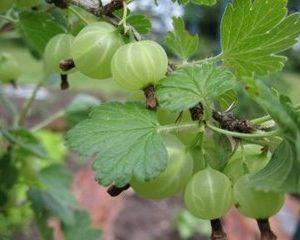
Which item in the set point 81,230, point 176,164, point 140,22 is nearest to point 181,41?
point 140,22

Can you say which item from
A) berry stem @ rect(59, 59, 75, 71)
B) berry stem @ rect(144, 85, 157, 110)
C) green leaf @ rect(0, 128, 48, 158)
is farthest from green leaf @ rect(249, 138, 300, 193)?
green leaf @ rect(0, 128, 48, 158)

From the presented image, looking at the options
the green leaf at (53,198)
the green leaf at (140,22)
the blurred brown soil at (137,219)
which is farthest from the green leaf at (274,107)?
the blurred brown soil at (137,219)

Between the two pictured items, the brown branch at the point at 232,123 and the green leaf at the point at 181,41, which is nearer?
the brown branch at the point at 232,123

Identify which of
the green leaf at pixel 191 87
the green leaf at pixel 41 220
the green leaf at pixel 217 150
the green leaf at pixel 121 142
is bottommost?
the green leaf at pixel 41 220

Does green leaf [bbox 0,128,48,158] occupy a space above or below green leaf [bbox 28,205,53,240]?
above

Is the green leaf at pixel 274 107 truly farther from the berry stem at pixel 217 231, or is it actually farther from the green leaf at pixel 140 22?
the green leaf at pixel 140 22

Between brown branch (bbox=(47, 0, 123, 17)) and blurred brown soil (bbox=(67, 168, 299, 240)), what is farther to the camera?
blurred brown soil (bbox=(67, 168, 299, 240))

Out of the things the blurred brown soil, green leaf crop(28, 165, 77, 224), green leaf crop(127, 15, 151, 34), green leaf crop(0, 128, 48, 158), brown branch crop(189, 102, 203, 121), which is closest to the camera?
brown branch crop(189, 102, 203, 121)

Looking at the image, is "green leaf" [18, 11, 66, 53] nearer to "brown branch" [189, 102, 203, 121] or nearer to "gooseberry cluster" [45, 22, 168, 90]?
"gooseberry cluster" [45, 22, 168, 90]
